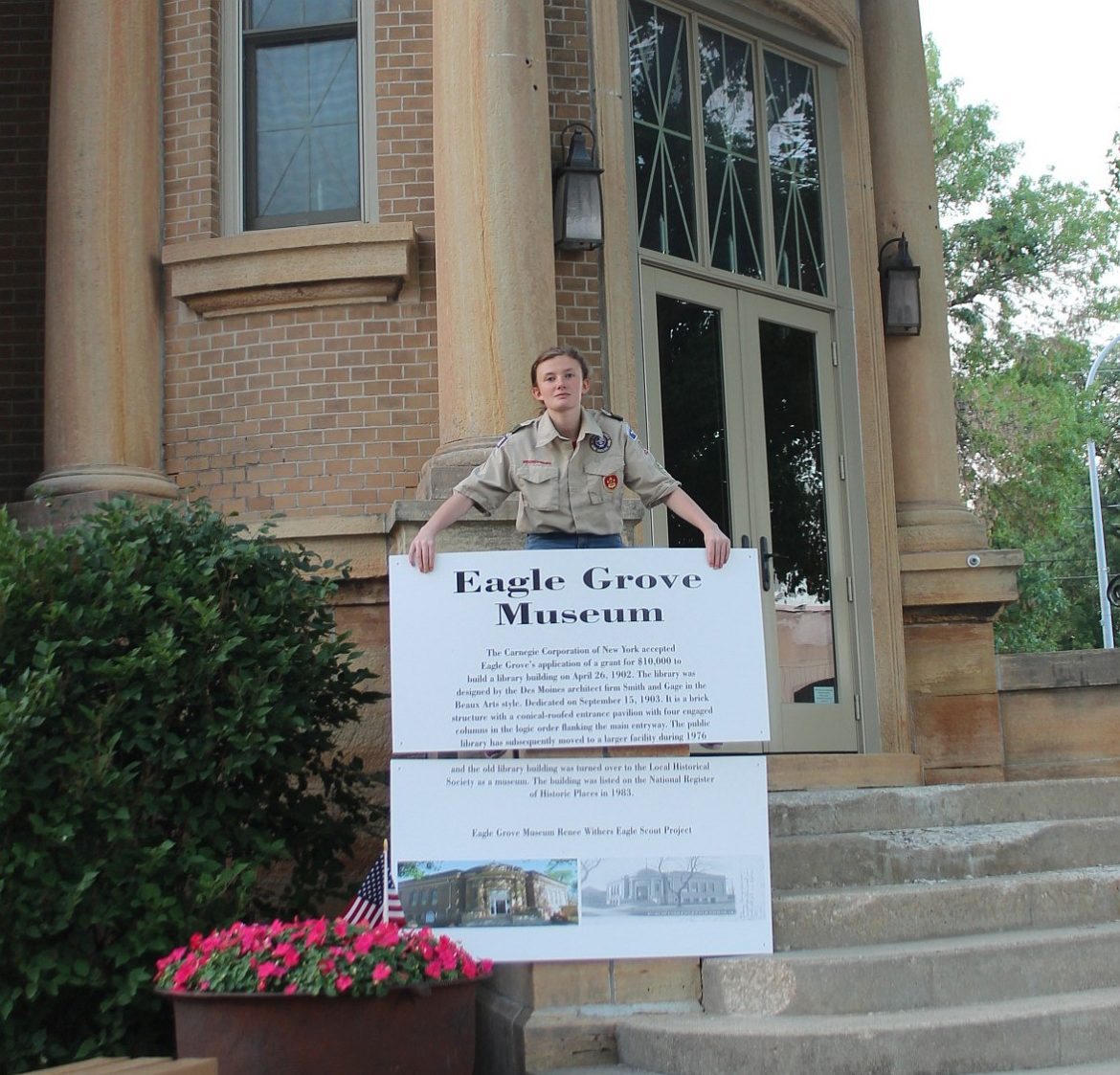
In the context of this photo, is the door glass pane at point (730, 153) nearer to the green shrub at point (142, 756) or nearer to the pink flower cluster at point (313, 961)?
the green shrub at point (142, 756)

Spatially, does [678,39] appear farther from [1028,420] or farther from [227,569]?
[1028,420]

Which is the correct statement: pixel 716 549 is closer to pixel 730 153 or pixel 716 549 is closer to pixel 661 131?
pixel 661 131

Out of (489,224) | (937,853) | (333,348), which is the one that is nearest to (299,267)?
(333,348)

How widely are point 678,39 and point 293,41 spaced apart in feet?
6.95

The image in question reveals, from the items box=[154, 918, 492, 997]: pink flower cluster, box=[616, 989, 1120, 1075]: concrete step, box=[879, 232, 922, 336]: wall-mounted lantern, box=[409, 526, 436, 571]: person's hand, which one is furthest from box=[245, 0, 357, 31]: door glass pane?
box=[616, 989, 1120, 1075]: concrete step

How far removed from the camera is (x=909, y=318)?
9.11 meters

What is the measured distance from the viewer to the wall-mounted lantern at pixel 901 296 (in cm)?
912

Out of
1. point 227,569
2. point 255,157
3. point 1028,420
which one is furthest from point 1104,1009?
point 1028,420

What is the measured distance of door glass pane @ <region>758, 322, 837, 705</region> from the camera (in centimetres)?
859

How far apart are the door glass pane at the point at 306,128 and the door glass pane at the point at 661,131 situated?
153 centimetres

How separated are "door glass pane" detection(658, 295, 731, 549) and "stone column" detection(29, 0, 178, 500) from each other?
2604mm

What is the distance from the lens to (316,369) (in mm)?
7695

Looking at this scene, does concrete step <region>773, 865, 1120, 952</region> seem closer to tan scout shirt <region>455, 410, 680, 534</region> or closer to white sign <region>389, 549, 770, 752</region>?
white sign <region>389, 549, 770, 752</region>

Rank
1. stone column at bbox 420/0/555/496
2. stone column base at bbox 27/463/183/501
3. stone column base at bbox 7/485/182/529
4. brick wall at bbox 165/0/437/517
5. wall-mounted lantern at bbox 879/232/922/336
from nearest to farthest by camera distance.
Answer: stone column at bbox 420/0/555/496, stone column base at bbox 7/485/182/529, stone column base at bbox 27/463/183/501, brick wall at bbox 165/0/437/517, wall-mounted lantern at bbox 879/232/922/336
